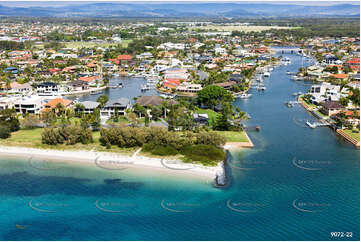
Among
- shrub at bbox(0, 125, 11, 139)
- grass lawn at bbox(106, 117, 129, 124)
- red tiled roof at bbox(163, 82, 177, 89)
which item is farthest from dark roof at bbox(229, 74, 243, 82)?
shrub at bbox(0, 125, 11, 139)

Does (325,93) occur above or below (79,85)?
above

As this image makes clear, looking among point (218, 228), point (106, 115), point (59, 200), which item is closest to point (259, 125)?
point (106, 115)

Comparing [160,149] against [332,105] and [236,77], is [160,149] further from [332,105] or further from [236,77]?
[236,77]

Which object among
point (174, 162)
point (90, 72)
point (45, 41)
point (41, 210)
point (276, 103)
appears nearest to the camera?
point (41, 210)

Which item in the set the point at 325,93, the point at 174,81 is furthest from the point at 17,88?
the point at 325,93

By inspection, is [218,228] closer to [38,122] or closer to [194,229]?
[194,229]

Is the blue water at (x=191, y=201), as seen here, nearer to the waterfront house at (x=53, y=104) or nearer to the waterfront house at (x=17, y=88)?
the waterfront house at (x=53, y=104)
